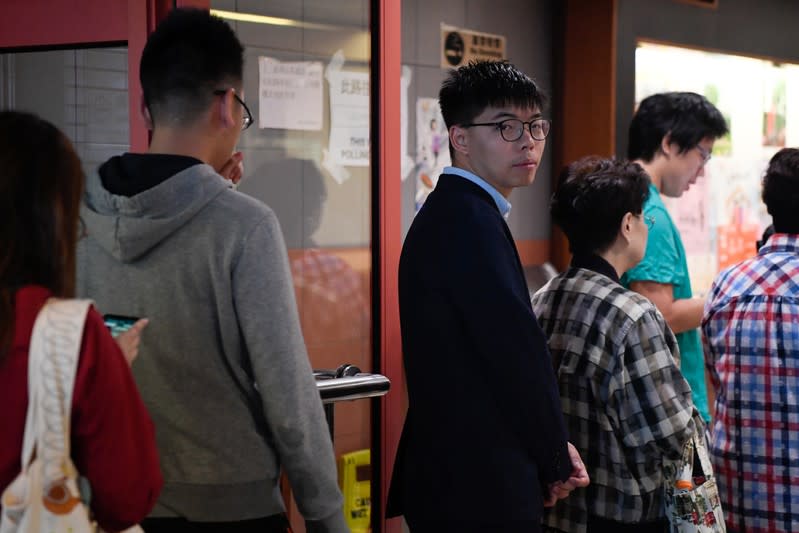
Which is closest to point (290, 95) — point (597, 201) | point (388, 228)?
point (388, 228)

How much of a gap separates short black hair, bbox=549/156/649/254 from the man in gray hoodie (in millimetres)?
1001

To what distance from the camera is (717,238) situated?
16.5 ft

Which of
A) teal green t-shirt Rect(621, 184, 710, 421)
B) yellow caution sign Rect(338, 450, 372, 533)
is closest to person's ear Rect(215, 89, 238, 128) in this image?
yellow caution sign Rect(338, 450, 372, 533)

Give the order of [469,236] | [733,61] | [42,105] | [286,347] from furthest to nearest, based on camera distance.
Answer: [733,61], [42,105], [469,236], [286,347]

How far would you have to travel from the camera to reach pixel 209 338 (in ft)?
5.24

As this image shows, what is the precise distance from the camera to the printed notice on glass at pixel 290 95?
2.46 meters

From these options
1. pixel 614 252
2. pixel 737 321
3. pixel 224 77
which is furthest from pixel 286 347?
pixel 737 321

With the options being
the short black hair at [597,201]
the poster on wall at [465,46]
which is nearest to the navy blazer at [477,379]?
the short black hair at [597,201]

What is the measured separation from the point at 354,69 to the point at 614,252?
0.81 m

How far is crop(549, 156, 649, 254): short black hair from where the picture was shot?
2371 millimetres

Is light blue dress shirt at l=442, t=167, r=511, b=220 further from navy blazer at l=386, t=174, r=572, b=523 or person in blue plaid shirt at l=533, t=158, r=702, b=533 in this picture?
person in blue plaid shirt at l=533, t=158, r=702, b=533

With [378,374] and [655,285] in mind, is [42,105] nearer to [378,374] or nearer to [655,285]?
[378,374]

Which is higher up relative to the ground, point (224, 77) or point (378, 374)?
point (224, 77)

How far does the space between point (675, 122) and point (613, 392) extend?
1.30m
